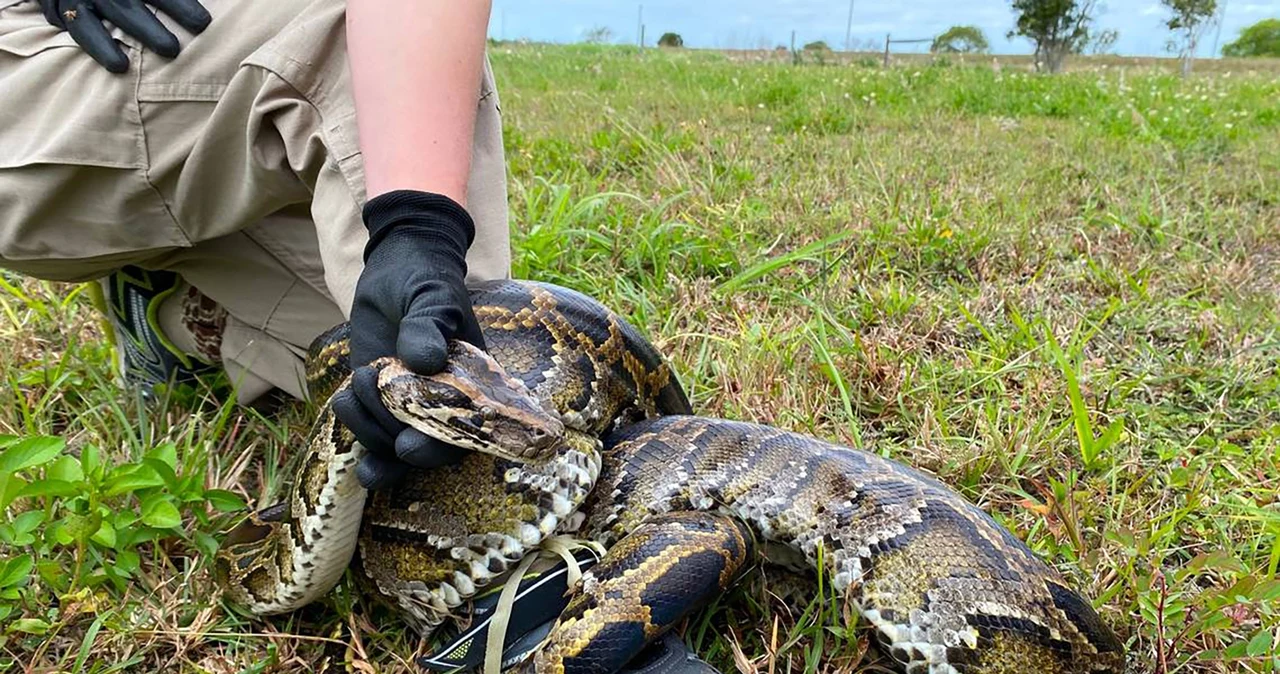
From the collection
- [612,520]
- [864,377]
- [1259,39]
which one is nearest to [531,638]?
[612,520]

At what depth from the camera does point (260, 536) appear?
2916 mm

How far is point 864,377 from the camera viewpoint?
389cm

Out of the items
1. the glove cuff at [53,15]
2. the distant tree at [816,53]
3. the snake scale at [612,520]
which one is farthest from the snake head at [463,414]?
the distant tree at [816,53]

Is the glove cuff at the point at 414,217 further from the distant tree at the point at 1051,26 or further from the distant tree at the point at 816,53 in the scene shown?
the distant tree at the point at 1051,26

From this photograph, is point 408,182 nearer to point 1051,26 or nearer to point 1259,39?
point 1051,26

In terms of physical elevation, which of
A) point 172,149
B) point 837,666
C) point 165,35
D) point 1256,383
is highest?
point 165,35

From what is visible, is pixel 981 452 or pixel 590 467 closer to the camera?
pixel 590 467

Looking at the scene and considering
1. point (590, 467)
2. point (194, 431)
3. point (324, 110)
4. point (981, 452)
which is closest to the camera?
point (590, 467)

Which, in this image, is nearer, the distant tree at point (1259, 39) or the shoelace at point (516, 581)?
the shoelace at point (516, 581)

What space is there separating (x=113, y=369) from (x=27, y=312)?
808 millimetres

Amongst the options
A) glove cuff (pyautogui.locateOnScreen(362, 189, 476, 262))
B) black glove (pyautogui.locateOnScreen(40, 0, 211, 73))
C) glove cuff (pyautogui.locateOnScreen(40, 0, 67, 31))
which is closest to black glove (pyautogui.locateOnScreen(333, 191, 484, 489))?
glove cuff (pyautogui.locateOnScreen(362, 189, 476, 262))

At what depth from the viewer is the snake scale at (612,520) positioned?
2342 millimetres

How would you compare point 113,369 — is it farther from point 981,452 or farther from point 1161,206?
point 1161,206

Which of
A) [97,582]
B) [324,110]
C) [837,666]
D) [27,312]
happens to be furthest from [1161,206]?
[27,312]
